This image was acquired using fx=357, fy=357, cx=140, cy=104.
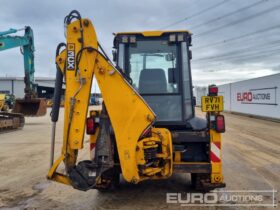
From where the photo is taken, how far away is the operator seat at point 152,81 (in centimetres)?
643

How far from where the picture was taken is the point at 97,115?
18.9 feet

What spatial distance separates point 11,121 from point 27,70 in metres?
2.91

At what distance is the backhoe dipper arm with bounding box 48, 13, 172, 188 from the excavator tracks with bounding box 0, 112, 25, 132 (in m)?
14.2

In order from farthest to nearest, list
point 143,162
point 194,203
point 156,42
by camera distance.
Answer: point 156,42, point 194,203, point 143,162

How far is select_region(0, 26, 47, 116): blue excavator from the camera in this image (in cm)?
1766

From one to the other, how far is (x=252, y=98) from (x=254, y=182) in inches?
907

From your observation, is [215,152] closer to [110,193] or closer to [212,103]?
[212,103]

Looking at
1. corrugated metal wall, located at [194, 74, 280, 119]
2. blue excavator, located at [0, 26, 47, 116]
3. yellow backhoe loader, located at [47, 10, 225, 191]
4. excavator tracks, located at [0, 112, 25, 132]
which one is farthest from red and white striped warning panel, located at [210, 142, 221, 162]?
corrugated metal wall, located at [194, 74, 280, 119]

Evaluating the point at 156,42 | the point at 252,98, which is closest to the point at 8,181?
the point at 156,42

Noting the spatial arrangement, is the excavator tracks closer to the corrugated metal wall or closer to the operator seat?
the operator seat

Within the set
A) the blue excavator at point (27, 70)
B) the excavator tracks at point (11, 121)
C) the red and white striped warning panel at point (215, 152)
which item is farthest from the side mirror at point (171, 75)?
the excavator tracks at point (11, 121)

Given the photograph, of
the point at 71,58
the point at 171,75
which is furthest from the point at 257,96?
the point at 71,58

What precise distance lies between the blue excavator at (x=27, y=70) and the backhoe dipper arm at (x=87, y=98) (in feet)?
44.4

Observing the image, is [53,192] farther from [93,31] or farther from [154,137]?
[93,31]
